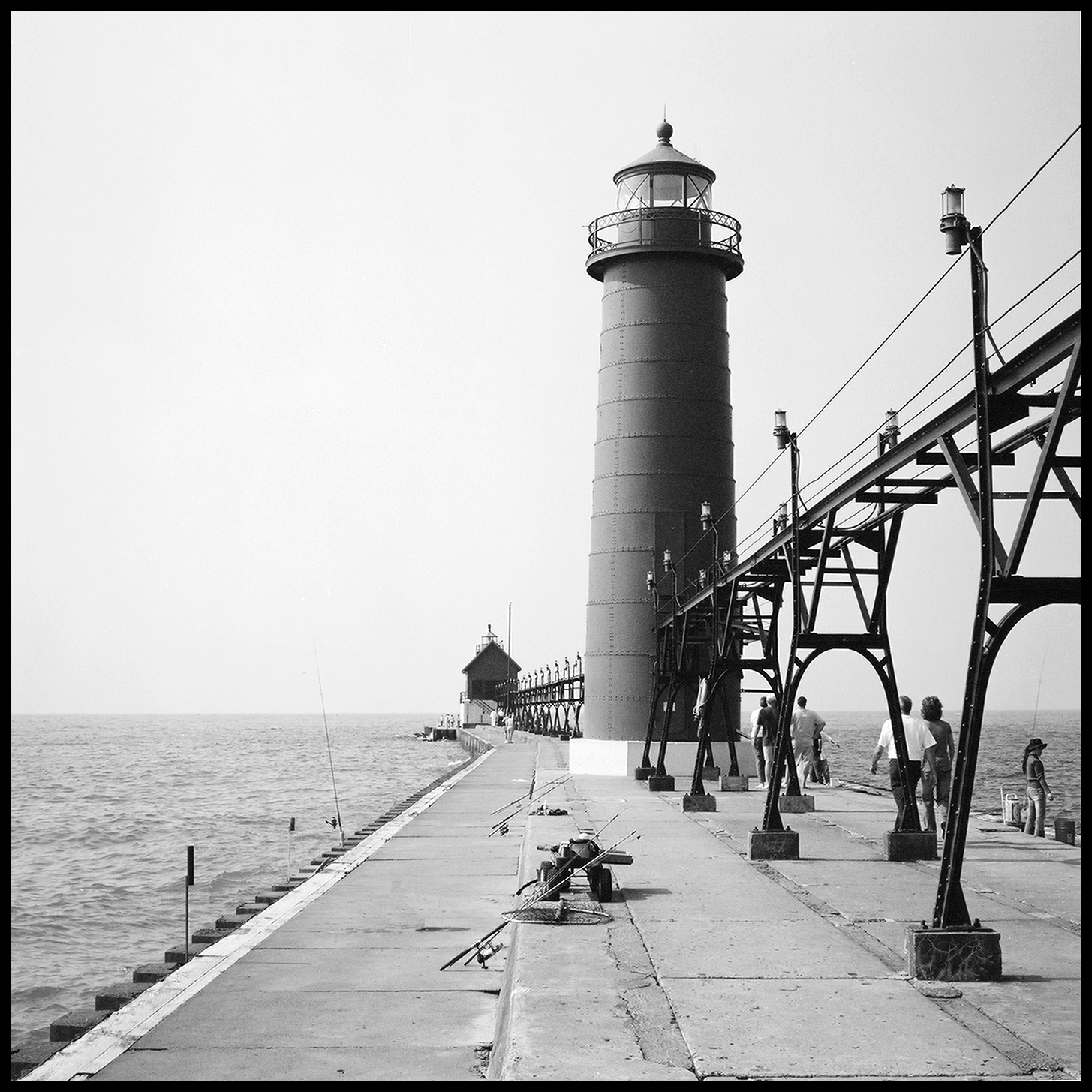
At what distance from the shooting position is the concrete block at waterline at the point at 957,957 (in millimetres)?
7902

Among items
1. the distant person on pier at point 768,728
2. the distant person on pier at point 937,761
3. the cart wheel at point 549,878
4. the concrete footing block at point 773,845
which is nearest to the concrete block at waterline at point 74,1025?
the cart wheel at point 549,878

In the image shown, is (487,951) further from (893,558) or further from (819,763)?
(819,763)

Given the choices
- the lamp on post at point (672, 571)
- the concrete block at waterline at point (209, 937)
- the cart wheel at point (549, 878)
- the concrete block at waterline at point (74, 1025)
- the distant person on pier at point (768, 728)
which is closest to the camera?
the concrete block at waterline at point (74, 1025)

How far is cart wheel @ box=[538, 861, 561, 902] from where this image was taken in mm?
10492

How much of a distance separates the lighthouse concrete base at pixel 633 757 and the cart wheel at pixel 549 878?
48.7 ft

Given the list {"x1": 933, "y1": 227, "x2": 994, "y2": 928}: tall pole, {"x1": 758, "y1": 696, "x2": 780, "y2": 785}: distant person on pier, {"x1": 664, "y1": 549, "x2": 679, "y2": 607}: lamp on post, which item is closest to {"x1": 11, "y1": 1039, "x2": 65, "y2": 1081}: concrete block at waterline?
{"x1": 933, "y1": 227, "x2": 994, "y2": 928}: tall pole

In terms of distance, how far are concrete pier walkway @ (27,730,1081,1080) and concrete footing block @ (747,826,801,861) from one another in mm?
370

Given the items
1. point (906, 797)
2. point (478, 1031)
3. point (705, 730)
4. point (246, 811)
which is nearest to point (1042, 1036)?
point (478, 1031)

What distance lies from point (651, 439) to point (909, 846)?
15.7 m

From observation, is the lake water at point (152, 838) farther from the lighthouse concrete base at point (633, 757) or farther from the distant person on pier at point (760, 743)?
the distant person on pier at point (760, 743)

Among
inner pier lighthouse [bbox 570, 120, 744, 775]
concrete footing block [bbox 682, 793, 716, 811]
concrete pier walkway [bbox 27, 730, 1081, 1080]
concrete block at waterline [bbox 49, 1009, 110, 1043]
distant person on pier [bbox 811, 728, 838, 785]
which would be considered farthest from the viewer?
inner pier lighthouse [bbox 570, 120, 744, 775]

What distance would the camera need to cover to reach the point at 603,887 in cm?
1054

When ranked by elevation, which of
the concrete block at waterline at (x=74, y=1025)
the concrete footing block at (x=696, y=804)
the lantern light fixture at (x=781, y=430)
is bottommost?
the concrete block at waterline at (x=74, y=1025)

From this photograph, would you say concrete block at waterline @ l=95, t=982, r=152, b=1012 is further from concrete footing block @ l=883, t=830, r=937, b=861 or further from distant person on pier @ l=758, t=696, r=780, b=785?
distant person on pier @ l=758, t=696, r=780, b=785
